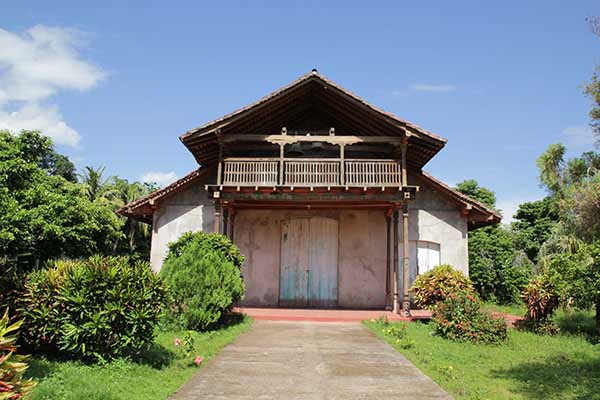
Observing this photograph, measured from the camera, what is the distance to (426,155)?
1528 cm

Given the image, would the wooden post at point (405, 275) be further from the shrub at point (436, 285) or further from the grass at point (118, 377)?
the grass at point (118, 377)

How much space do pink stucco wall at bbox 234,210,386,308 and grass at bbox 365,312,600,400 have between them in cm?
456

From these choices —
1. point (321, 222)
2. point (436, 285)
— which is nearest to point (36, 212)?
point (321, 222)

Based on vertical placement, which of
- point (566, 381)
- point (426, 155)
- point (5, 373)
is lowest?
point (566, 381)

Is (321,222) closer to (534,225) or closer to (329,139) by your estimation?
(329,139)

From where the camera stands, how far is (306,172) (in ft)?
46.2

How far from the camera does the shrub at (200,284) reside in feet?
33.8

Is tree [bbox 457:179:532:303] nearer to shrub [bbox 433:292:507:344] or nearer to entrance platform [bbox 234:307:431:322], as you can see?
entrance platform [bbox 234:307:431:322]

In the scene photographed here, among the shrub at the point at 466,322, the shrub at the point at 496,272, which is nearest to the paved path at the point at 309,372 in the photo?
the shrub at the point at 466,322

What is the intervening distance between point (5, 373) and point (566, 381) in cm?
682

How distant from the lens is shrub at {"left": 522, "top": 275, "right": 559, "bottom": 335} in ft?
36.0

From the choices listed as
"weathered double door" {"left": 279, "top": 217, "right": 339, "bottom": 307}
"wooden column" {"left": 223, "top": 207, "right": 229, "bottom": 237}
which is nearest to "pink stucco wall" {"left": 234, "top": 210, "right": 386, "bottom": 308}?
"weathered double door" {"left": 279, "top": 217, "right": 339, "bottom": 307}

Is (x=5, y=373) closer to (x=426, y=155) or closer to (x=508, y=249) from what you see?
(x=426, y=155)

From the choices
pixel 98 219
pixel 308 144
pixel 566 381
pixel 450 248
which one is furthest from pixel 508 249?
pixel 98 219
